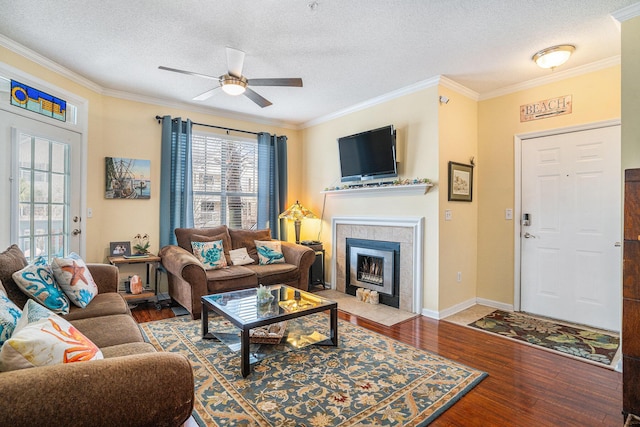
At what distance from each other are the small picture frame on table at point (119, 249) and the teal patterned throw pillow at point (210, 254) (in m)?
0.80

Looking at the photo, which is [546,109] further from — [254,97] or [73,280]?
[73,280]

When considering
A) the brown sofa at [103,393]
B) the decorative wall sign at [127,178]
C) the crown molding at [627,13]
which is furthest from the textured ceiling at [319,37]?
the brown sofa at [103,393]

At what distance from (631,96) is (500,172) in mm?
1575

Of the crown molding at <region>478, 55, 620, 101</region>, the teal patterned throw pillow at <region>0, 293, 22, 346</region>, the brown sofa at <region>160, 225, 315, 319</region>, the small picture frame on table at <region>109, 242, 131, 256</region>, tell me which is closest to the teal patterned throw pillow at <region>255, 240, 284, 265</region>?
the brown sofa at <region>160, 225, 315, 319</region>

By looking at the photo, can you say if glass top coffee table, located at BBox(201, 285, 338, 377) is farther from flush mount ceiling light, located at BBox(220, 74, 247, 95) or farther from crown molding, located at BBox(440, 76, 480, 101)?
crown molding, located at BBox(440, 76, 480, 101)

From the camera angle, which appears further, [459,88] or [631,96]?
[459,88]

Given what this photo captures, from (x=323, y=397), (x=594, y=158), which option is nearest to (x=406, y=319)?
(x=323, y=397)

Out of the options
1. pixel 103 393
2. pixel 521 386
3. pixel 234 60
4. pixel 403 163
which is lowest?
pixel 521 386

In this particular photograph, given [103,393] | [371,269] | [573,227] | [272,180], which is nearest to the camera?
[103,393]

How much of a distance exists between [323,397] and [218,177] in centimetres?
357

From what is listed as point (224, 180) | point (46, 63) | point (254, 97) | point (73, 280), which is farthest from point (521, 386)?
point (46, 63)

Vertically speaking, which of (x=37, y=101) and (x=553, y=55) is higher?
(x=553, y=55)

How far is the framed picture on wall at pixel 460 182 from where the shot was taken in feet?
11.9

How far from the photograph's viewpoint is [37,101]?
3121 millimetres
